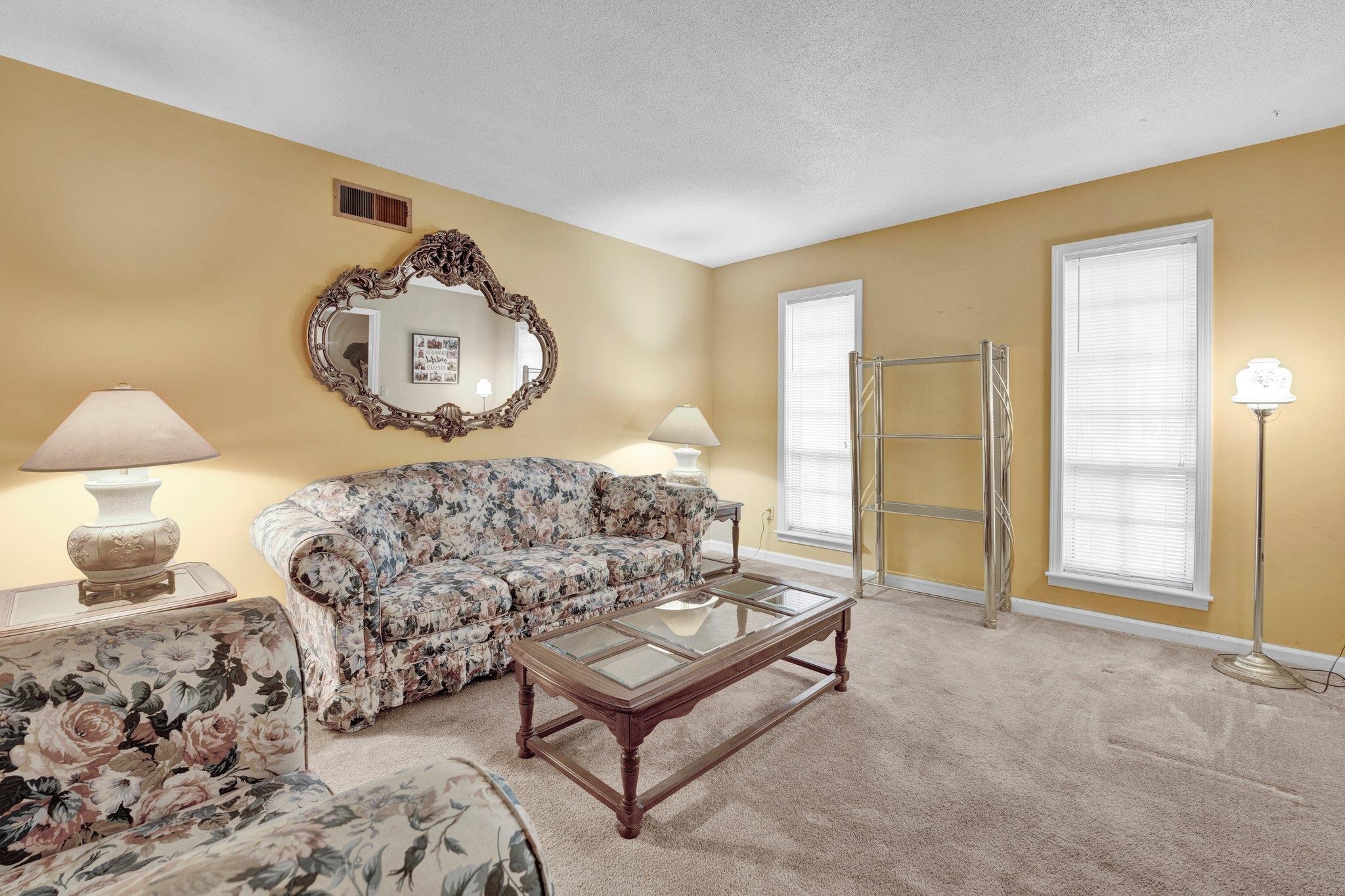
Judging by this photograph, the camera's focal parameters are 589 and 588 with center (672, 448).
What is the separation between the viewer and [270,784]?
120 cm

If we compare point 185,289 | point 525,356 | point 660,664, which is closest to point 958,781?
point 660,664

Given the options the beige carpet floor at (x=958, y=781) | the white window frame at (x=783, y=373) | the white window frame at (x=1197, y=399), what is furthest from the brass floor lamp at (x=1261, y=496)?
the white window frame at (x=783, y=373)

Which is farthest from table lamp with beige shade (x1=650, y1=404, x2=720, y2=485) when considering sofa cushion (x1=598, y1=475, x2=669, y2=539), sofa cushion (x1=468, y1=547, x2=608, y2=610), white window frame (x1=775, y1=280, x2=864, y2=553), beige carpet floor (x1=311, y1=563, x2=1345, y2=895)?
beige carpet floor (x1=311, y1=563, x2=1345, y2=895)

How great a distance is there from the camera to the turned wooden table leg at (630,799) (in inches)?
A: 66.8

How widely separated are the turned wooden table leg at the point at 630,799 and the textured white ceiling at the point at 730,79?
2418 mm

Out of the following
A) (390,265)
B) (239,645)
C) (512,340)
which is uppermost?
(390,265)

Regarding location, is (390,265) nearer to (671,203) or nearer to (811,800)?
(671,203)

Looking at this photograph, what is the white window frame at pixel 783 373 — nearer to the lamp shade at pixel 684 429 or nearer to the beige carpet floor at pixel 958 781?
the lamp shade at pixel 684 429

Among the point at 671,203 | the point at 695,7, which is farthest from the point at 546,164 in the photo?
the point at 695,7

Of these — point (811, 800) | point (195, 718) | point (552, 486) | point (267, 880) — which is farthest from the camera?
point (552, 486)

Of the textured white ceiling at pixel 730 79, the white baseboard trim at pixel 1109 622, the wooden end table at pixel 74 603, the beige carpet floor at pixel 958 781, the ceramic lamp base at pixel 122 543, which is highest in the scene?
the textured white ceiling at pixel 730 79

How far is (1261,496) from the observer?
2.76 m

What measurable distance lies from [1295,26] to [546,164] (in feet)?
10.2

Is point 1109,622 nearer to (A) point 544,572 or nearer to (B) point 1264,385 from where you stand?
(B) point 1264,385
